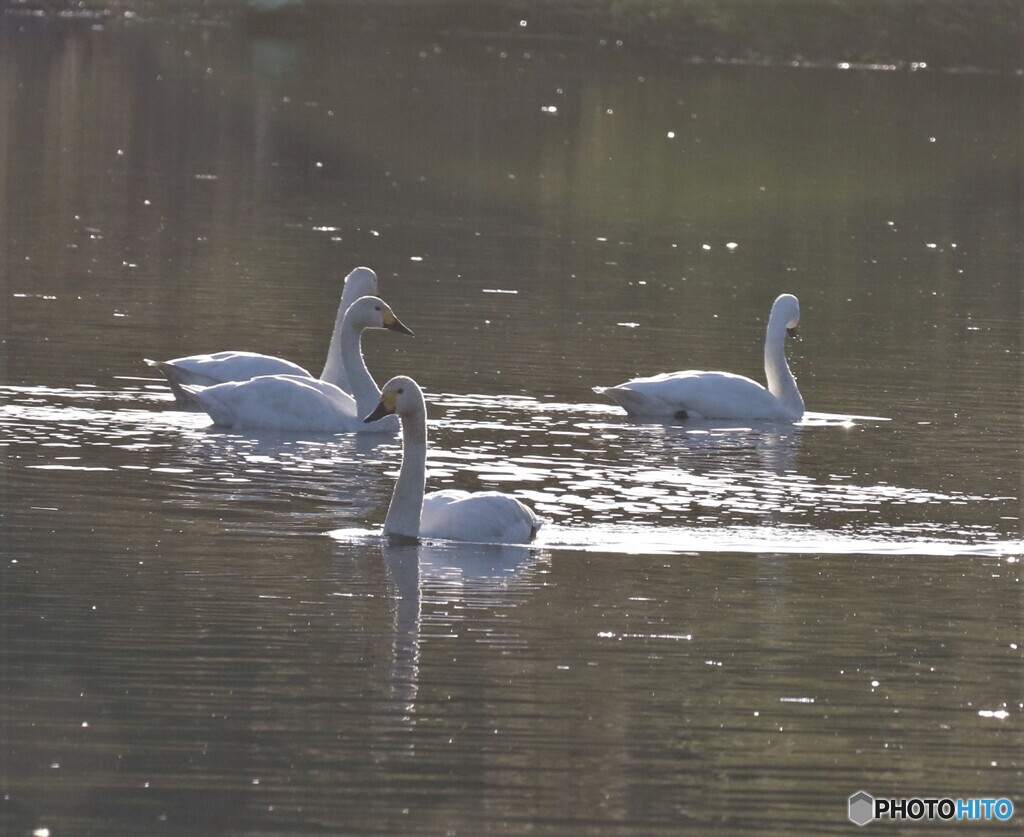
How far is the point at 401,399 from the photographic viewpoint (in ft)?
44.3

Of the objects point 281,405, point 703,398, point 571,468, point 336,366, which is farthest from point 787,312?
point 281,405

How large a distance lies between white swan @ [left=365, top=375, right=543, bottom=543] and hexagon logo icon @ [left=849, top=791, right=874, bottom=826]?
14.4 feet

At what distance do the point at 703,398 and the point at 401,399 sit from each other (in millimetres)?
4996

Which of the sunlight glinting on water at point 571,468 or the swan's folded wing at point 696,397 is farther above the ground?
the swan's folded wing at point 696,397

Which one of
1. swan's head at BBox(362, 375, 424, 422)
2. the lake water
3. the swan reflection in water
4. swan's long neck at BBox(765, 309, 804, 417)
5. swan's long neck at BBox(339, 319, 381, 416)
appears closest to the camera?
the lake water

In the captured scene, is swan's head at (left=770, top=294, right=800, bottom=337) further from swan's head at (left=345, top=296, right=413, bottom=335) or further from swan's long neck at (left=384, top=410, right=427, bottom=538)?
swan's long neck at (left=384, top=410, right=427, bottom=538)

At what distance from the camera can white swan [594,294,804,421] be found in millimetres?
17922

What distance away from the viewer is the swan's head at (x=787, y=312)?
64.8ft

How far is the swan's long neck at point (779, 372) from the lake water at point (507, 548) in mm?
366

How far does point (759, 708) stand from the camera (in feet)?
31.9

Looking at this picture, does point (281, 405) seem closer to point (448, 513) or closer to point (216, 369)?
point (216, 369)

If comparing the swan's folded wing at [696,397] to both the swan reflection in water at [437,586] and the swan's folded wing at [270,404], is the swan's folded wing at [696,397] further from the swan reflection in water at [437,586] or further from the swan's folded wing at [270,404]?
the swan reflection in water at [437,586]

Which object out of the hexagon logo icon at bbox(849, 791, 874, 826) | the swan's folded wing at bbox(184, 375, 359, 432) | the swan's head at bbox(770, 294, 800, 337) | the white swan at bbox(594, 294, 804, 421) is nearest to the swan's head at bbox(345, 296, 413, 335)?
the swan's folded wing at bbox(184, 375, 359, 432)

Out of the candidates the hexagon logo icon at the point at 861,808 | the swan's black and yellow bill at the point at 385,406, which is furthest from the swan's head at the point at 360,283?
the hexagon logo icon at the point at 861,808
